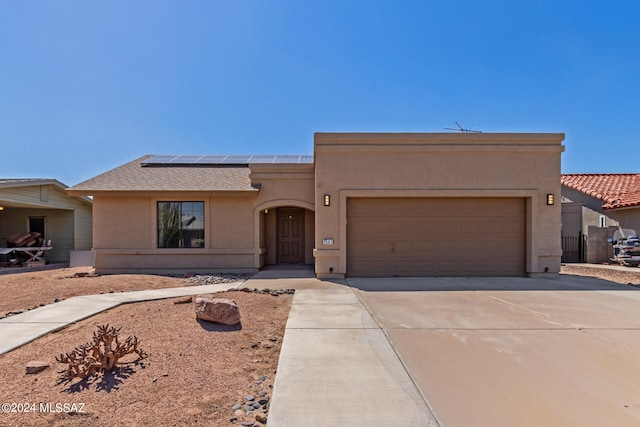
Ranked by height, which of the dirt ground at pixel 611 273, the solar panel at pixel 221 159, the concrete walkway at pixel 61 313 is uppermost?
the solar panel at pixel 221 159

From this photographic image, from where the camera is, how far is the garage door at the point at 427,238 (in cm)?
1046

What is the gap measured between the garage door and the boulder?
7779 mm

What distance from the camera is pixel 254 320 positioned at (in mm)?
5719

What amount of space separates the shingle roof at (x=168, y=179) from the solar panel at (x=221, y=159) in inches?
21.5

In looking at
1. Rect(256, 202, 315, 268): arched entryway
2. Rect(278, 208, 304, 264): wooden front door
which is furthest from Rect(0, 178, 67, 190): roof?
Rect(278, 208, 304, 264): wooden front door

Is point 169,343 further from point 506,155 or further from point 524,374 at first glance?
point 506,155

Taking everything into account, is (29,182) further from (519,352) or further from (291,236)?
(519,352)

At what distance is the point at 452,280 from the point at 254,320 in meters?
6.33

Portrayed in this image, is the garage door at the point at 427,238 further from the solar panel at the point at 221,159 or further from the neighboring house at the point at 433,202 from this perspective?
the solar panel at the point at 221,159

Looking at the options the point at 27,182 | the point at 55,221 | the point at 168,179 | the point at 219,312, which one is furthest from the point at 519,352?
the point at 55,221

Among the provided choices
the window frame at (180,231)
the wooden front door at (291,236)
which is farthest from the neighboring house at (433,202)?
the wooden front door at (291,236)

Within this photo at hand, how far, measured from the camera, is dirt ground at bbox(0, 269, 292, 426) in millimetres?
2965

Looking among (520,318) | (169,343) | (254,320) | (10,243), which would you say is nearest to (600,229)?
(520,318)

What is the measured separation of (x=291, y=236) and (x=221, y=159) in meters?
5.19
